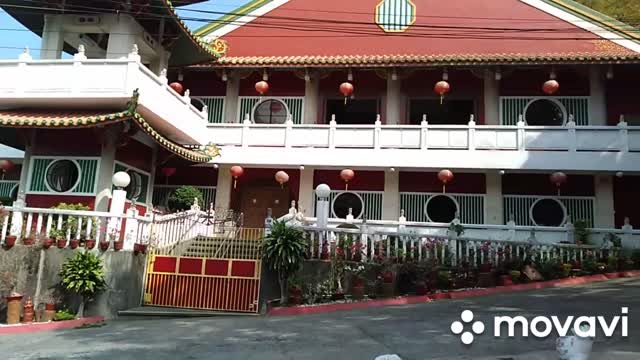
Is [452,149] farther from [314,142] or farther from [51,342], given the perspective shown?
[51,342]

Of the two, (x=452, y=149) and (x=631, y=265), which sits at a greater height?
(x=452, y=149)

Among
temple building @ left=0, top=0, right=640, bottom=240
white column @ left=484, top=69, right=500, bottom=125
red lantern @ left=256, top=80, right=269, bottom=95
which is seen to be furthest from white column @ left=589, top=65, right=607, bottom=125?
red lantern @ left=256, top=80, right=269, bottom=95

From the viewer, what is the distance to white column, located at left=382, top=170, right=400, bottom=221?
15.2 m

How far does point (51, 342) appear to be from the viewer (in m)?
7.36

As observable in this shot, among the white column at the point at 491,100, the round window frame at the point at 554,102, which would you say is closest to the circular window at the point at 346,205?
the white column at the point at 491,100

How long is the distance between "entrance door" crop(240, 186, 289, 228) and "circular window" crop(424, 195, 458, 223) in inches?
175

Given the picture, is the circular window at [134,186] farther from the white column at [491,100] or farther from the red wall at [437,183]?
the white column at [491,100]

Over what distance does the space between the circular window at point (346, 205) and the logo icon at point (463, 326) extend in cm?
780

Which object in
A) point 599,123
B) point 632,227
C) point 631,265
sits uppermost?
point 599,123

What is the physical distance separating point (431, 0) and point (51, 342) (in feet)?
46.8

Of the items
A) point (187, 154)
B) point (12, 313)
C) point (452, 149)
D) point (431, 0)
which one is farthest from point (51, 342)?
point (431, 0)

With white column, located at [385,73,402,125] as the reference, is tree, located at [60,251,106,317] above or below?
below

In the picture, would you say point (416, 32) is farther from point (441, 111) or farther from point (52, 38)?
point (52, 38)

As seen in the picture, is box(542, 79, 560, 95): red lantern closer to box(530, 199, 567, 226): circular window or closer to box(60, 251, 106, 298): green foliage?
box(530, 199, 567, 226): circular window
